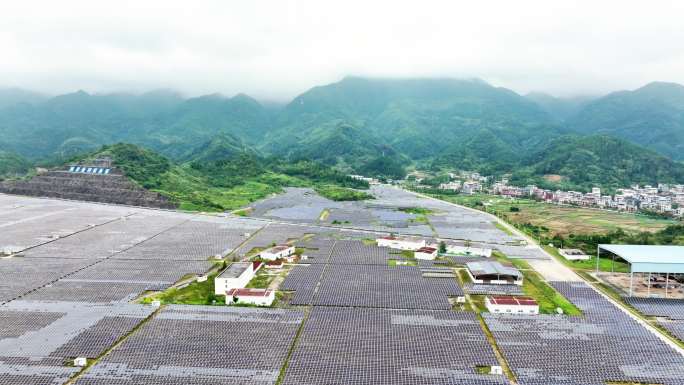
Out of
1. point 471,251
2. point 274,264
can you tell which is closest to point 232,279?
point 274,264

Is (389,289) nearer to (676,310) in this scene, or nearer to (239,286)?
(239,286)

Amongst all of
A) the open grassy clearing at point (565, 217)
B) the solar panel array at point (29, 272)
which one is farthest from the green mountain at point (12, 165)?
the open grassy clearing at point (565, 217)

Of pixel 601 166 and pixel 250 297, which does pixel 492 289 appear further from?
pixel 601 166

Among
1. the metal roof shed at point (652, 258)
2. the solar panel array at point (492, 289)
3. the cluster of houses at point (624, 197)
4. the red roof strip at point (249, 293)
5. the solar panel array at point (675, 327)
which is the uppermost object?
the cluster of houses at point (624, 197)

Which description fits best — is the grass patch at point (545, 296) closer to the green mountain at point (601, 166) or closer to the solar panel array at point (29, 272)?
the solar panel array at point (29, 272)

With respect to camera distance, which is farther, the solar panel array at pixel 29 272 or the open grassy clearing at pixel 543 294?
the solar panel array at pixel 29 272
